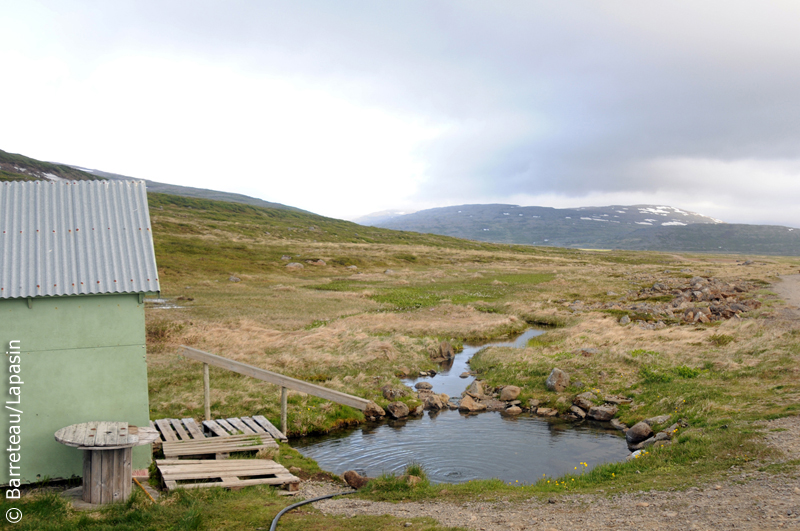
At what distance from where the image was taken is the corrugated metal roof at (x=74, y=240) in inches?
422

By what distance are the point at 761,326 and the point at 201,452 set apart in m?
31.9

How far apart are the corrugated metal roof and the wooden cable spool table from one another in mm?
2996

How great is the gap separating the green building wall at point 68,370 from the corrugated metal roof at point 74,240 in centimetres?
35

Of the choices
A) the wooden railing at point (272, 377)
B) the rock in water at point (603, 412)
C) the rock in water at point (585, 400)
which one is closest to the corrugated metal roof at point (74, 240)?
the wooden railing at point (272, 377)

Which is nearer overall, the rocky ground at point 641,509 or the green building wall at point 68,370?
the rocky ground at point 641,509

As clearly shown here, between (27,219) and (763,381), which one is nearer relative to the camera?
(27,219)

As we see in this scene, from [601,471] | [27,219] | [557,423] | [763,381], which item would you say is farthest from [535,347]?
[27,219]

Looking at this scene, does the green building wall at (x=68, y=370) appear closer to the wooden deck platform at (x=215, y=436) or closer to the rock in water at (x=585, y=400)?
the wooden deck platform at (x=215, y=436)

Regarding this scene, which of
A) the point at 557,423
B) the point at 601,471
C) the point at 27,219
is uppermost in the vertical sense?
the point at 27,219

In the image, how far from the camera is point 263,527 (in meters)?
9.13

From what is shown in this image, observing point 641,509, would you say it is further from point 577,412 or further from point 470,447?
point 577,412

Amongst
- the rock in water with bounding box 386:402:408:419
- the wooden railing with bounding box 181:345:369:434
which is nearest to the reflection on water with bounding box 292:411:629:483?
the rock in water with bounding box 386:402:408:419

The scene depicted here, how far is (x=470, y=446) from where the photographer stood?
18.0m

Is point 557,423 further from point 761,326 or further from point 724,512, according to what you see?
point 761,326
